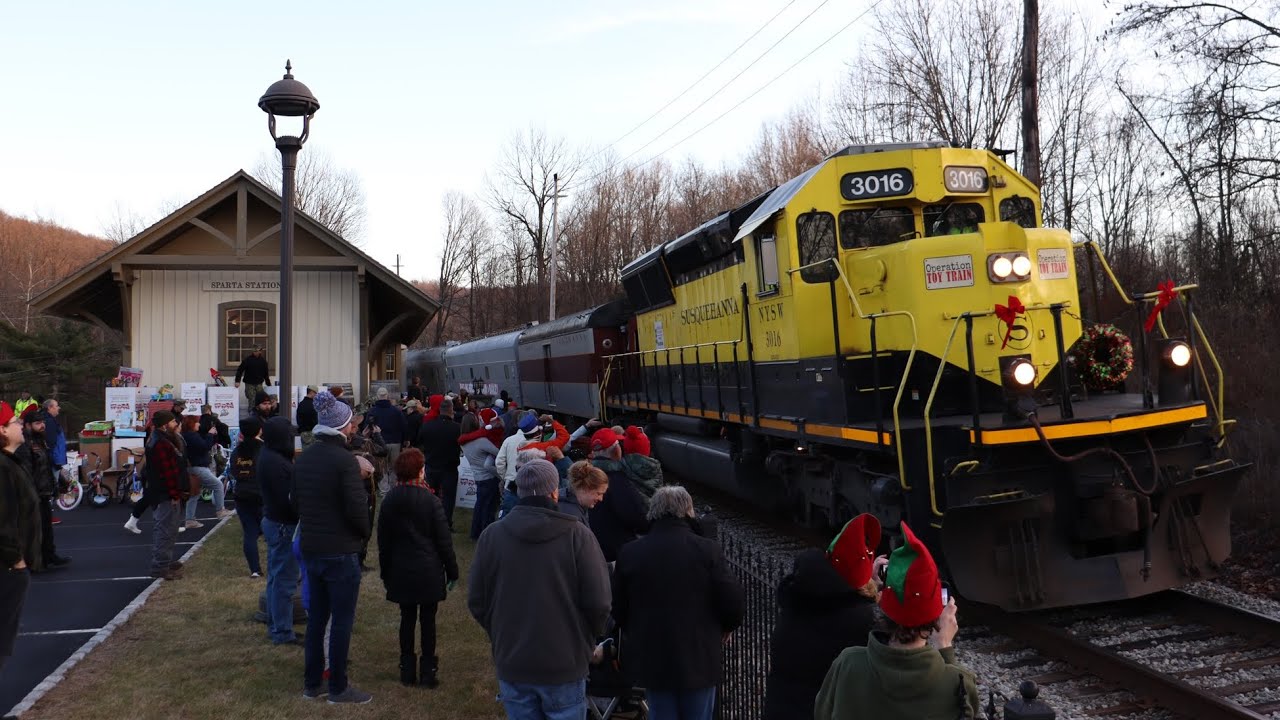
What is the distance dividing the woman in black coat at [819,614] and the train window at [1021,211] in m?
6.94

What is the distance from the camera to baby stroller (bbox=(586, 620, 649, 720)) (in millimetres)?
5883

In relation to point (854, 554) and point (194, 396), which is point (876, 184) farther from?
point (194, 396)

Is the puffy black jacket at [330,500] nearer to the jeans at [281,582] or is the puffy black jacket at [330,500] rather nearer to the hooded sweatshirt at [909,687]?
the jeans at [281,582]

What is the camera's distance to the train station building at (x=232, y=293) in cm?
1903

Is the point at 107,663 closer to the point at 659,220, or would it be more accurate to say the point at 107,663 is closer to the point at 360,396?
the point at 360,396

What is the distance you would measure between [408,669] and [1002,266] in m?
6.09

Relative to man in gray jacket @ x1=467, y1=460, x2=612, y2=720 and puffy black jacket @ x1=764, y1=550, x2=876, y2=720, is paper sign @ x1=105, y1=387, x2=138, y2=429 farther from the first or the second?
puffy black jacket @ x1=764, y1=550, x2=876, y2=720

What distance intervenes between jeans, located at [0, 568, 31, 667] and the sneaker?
204cm

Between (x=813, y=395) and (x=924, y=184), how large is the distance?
7.95ft

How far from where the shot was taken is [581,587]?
15.4ft

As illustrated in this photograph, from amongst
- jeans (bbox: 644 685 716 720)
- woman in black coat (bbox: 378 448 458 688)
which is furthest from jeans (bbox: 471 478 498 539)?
jeans (bbox: 644 685 716 720)

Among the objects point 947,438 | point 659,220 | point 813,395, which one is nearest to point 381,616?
point 813,395

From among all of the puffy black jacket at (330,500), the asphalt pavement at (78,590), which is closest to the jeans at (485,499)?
the asphalt pavement at (78,590)

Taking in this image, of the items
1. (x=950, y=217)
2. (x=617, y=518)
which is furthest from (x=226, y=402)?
(x=950, y=217)
